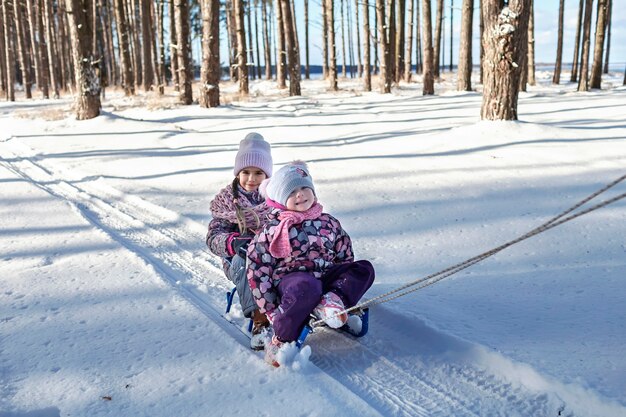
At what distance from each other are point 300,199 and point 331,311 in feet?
1.86

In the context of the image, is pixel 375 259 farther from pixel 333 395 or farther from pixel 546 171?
pixel 546 171

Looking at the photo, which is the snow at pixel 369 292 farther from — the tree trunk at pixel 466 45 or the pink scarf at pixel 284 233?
the tree trunk at pixel 466 45

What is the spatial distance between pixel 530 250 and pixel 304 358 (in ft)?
7.15

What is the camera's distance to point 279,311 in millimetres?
2541

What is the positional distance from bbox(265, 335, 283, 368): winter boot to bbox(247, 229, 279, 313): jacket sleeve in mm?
153

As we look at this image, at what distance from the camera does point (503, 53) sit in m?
7.40

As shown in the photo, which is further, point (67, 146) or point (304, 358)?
point (67, 146)

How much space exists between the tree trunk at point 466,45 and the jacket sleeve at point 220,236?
1407 centimetres

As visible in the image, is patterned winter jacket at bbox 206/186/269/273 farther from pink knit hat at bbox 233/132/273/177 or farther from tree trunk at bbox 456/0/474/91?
tree trunk at bbox 456/0/474/91

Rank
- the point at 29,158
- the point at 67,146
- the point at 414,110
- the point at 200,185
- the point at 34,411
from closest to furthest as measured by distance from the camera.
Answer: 1. the point at 34,411
2. the point at 200,185
3. the point at 29,158
4. the point at 67,146
5. the point at 414,110

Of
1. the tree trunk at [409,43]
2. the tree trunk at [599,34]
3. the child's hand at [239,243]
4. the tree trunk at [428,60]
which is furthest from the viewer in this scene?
the tree trunk at [409,43]

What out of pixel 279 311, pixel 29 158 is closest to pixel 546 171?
pixel 279 311

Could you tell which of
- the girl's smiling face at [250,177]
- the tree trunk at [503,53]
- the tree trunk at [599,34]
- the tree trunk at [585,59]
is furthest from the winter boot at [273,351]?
the tree trunk at [585,59]

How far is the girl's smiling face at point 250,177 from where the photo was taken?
3.38 meters
